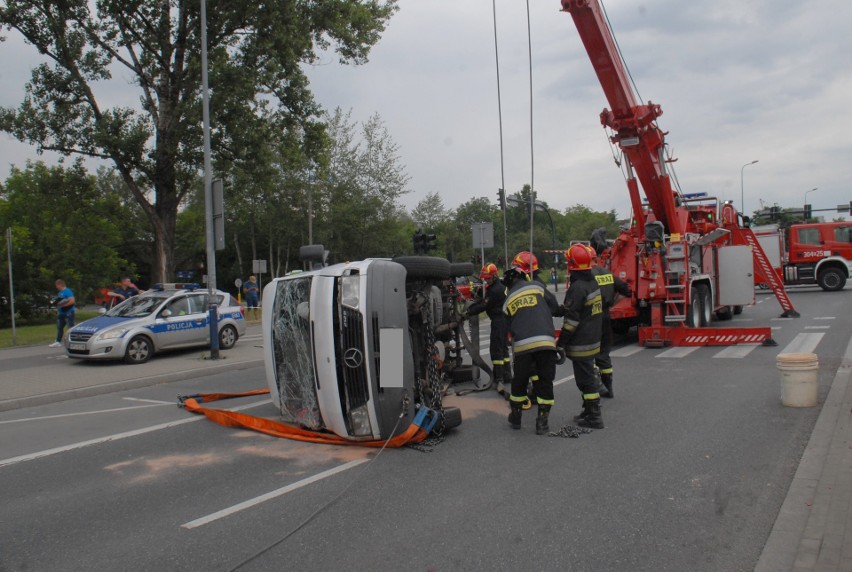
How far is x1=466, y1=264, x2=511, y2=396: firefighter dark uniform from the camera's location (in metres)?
8.89

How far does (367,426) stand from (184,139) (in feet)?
57.8

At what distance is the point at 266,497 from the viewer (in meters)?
5.04

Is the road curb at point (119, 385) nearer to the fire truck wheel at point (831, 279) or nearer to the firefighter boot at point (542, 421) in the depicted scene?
the firefighter boot at point (542, 421)

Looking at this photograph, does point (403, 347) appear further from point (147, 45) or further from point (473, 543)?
point (147, 45)

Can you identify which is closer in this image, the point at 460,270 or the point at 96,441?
the point at 96,441

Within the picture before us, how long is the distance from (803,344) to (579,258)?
791 cm

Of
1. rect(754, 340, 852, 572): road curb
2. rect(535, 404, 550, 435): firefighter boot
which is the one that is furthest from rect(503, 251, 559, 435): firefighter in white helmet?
rect(754, 340, 852, 572): road curb

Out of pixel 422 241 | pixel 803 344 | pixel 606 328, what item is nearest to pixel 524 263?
pixel 606 328

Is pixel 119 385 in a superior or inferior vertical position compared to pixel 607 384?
inferior

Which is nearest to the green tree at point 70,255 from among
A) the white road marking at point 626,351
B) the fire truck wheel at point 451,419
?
the white road marking at point 626,351

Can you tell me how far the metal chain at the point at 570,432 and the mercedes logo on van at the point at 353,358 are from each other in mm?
2107

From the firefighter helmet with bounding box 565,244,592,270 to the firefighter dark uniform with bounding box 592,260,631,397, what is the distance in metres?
0.54

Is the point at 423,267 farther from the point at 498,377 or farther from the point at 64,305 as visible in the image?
the point at 64,305

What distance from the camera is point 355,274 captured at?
602 cm
